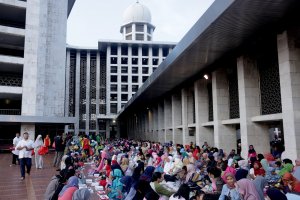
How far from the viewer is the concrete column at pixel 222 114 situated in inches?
591

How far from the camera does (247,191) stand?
4.86 m

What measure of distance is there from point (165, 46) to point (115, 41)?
39.0 feet

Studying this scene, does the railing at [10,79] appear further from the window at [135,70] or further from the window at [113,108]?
the window at [135,70]

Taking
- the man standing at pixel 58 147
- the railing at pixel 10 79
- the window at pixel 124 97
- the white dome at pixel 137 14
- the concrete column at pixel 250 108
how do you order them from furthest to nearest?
the white dome at pixel 137 14 < the window at pixel 124 97 < the railing at pixel 10 79 < the man standing at pixel 58 147 < the concrete column at pixel 250 108

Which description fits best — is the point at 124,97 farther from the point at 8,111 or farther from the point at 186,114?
the point at 186,114

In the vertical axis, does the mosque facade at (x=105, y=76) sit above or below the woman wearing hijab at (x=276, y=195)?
above

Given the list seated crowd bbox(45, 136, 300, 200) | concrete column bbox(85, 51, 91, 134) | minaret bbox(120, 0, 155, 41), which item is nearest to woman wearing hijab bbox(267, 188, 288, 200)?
seated crowd bbox(45, 136, 300, 200)

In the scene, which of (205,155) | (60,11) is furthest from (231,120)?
(60,11)

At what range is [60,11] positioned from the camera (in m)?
31.8

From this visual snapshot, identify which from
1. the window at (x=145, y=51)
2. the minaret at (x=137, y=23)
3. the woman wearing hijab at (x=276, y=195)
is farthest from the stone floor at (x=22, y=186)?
the minaret at (x=137, y=23)

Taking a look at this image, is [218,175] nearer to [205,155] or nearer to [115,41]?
[205,155]

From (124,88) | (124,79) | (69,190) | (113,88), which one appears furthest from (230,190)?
(124,79)

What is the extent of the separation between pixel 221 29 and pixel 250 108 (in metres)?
4.54

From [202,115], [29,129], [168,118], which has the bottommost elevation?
[29,129]
